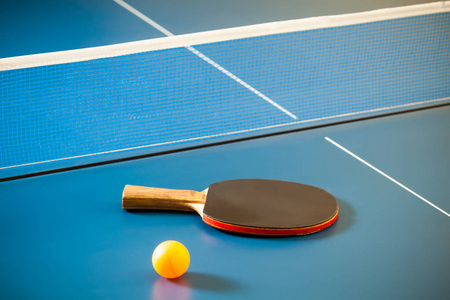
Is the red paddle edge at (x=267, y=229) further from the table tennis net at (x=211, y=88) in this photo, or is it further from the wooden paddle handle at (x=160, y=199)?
the table tennis net at (x=211, y=88)

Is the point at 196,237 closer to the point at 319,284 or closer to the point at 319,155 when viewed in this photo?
the point at 319,284

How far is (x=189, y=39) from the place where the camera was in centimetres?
423

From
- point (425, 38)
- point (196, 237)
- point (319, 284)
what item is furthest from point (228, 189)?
point (425, 38)

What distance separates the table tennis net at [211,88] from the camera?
15.5 feet

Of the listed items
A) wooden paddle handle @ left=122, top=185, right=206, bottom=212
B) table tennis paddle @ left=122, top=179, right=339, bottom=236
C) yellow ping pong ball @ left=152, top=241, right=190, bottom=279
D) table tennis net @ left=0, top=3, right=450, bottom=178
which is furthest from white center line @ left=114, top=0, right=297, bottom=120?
yellow ping pong ball @ left=152, top=241, right=190, bottom=279

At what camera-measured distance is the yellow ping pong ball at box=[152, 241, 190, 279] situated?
3.01 m

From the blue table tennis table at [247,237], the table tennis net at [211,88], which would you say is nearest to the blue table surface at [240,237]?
the blue table tennis table at [247,237]

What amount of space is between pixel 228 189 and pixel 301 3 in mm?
6289

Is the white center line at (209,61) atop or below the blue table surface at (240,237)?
atop

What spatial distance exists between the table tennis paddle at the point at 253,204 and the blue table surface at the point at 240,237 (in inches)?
3.1

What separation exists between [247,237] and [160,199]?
0.66 metres

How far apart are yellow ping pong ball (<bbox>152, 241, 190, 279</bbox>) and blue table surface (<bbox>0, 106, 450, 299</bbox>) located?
0.06 metres

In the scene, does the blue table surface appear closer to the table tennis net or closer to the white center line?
the table tennis net

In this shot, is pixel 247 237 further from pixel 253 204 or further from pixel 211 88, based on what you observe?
pixel 211 88
